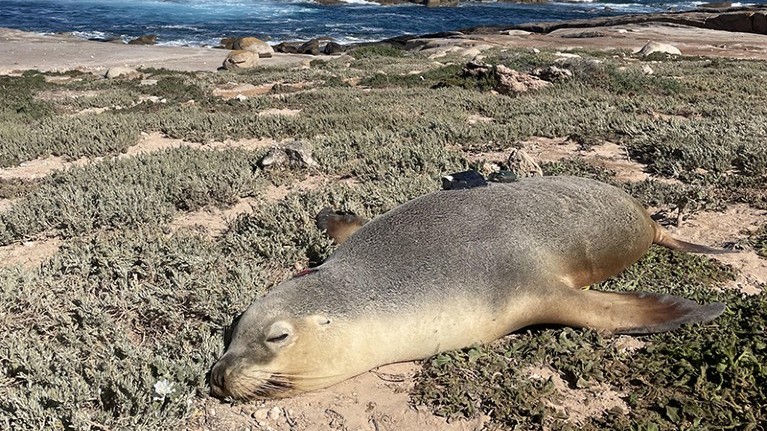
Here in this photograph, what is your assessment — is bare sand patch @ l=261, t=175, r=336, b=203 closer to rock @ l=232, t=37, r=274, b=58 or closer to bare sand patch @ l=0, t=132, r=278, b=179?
bare sand patch @ l=0, t=132, r=278, b=179

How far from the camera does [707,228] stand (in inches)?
212

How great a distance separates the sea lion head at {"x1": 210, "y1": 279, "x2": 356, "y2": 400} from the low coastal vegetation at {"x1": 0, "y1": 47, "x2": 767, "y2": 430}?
351 millimetres

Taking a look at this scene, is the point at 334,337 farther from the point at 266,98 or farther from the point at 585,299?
the point at 266,98

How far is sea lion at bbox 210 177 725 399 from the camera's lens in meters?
2.97

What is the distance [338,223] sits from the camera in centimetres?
514

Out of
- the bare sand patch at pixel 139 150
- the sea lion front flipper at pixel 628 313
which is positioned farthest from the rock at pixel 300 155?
the sea lion front flipper at pixel 628 313

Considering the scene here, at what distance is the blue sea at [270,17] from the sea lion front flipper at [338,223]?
36.8 m

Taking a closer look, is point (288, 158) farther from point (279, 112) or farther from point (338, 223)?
point (279, 112)

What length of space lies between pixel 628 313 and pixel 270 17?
2218 inches

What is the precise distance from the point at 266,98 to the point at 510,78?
558 cm

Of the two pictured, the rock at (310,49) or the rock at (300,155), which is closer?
the rock at (300,155)

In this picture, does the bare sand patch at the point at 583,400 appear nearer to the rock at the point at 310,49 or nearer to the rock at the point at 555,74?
the rock at the point at 555,74

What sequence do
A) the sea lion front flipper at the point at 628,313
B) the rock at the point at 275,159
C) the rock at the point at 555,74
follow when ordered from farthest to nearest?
the rock at the point at 555,74
the rock at the point at 275,159
the sea lion front flipper at the point at 628,313

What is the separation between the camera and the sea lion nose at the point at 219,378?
2958 millimetres
